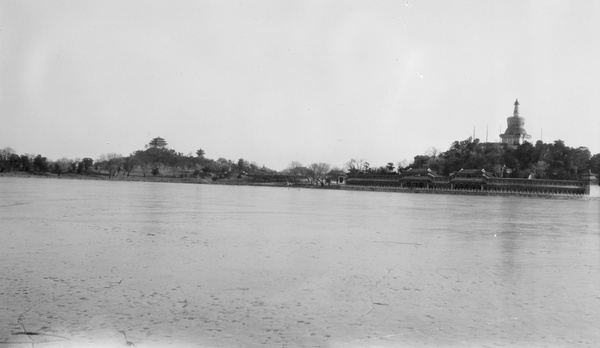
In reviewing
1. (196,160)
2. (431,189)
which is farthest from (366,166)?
(196,160)

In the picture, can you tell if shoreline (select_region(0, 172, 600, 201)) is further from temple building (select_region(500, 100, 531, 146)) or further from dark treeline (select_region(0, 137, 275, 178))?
temple building (select_region(500, 100, 531, 146))

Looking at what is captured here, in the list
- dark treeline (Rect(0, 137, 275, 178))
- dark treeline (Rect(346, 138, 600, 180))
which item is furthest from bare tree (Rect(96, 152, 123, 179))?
dark treeline (Rect(346, 138, 600, 180))

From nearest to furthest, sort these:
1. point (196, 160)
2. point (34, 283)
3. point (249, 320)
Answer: point (249, 320) < point (34, 283) < point (196, 160)

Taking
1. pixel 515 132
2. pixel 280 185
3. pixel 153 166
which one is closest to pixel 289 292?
pixel 280 185

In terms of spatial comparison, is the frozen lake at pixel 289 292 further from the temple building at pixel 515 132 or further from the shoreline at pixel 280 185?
the temple building at pixel 515 132

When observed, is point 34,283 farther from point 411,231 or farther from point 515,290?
point 411,231

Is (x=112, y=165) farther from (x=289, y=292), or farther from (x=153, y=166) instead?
(x=289, y=292)
